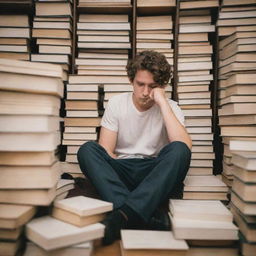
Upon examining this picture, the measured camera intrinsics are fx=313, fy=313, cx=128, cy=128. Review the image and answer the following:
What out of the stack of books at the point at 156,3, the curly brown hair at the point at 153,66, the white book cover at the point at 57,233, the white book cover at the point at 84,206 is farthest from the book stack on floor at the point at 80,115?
the white book cover at the point at 57,233

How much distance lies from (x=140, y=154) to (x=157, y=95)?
15.4 inches

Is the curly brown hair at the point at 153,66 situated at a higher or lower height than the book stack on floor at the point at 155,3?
lower

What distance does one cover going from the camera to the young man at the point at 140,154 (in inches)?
52.4

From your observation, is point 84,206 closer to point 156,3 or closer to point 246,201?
point 246,201

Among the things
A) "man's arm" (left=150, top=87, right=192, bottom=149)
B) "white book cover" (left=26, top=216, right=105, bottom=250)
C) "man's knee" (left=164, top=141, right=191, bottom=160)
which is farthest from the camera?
Answer: "man's arm" (left=150, top=87, right=192, bottom=149)

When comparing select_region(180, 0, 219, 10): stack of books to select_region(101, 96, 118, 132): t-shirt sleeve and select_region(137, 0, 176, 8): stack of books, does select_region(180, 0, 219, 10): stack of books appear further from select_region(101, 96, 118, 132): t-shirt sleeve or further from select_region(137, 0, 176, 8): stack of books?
select_region(101, 96, 118, 132): t-shirt sleeve

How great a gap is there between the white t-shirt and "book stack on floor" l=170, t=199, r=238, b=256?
0.73m

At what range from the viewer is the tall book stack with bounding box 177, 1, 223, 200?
234cm

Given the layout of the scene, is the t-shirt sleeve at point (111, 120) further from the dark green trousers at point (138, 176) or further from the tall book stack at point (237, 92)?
the tall book stack at point (237, 92)

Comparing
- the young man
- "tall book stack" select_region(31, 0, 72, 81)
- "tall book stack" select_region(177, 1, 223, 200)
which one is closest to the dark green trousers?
the young man

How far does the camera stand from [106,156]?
1666 millimetres

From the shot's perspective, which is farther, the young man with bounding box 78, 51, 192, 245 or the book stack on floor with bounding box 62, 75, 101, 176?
the book stack on floor with bounding box 62, 75, 101, 176

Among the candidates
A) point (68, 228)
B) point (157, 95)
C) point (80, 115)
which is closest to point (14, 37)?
point (80, 115)

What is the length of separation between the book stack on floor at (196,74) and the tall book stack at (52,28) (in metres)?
0.88
